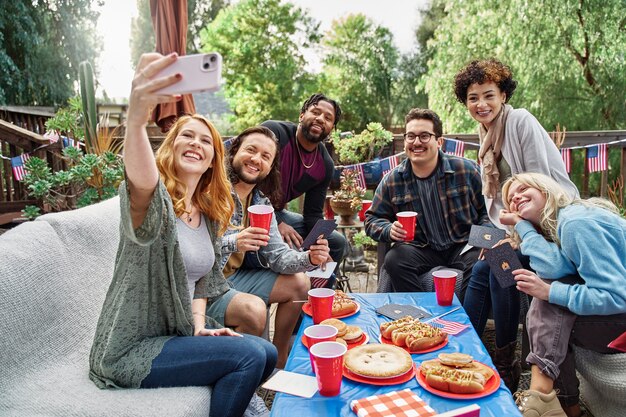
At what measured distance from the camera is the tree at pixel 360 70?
2727cm

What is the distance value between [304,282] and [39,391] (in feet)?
4.93

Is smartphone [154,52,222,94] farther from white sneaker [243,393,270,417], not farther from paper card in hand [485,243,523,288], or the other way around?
paper card in hand [485,243,523,288]

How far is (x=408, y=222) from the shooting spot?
298 centimetres

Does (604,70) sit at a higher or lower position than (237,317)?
higher

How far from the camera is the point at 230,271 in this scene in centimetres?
279

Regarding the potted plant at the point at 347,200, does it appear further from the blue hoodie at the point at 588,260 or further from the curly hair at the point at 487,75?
the blue hoodie at the point at 588,260

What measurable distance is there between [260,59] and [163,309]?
26.0 m

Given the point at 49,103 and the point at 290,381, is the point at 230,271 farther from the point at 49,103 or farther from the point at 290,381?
the point at 49,103

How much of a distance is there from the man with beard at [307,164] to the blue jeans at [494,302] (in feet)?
3.71

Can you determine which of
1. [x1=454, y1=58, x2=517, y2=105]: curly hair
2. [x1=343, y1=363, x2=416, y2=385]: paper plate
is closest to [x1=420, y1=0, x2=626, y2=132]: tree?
[x1=454, y1=58, x2=517, y2=105]: curly hair

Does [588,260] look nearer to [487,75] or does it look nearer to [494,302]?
[494,302]

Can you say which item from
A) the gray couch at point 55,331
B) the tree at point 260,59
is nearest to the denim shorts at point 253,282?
the gray couch at point 55,331

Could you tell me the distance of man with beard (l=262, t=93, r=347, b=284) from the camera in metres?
3.39

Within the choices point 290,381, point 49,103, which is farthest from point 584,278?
point 49,103
